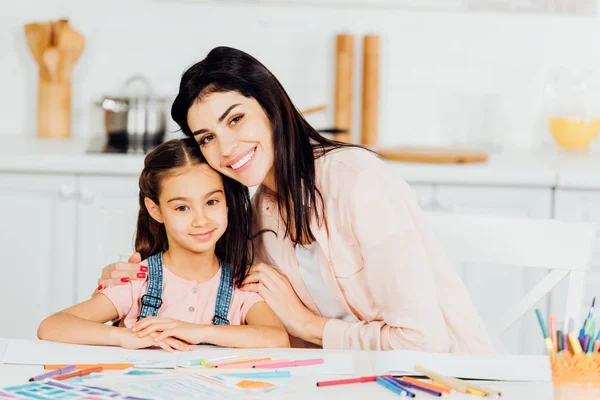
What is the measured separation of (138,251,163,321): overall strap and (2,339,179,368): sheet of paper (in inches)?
12.1

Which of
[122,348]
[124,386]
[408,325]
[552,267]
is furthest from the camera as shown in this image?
[552,267]

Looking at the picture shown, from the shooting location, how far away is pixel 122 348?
1.49 metres

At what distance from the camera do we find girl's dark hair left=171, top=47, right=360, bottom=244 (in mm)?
1734

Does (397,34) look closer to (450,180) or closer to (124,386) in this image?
(450,180)

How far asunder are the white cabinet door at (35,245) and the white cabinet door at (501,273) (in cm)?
121

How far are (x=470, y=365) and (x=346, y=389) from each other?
217mm

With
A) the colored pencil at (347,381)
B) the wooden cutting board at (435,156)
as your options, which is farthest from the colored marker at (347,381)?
the wooden cutting board at (435,156)

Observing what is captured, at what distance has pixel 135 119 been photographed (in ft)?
10.4

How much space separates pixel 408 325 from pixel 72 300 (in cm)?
167

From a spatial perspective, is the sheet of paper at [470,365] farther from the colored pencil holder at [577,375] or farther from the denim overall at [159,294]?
the denim overall at [159,294]

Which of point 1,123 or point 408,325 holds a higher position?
point 1,123

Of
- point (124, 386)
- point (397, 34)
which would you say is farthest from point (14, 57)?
point (124, 386)

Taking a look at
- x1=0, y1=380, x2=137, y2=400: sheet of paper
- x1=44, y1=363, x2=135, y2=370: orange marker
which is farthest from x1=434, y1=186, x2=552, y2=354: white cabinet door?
x1=0, y1=380, x2=137, y2=400: sheet of paper

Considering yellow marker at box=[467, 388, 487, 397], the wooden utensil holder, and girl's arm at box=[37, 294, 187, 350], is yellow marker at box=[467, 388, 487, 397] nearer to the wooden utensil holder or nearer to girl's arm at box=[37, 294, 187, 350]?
girl's arm at box=[37, 294, 187, 350]
